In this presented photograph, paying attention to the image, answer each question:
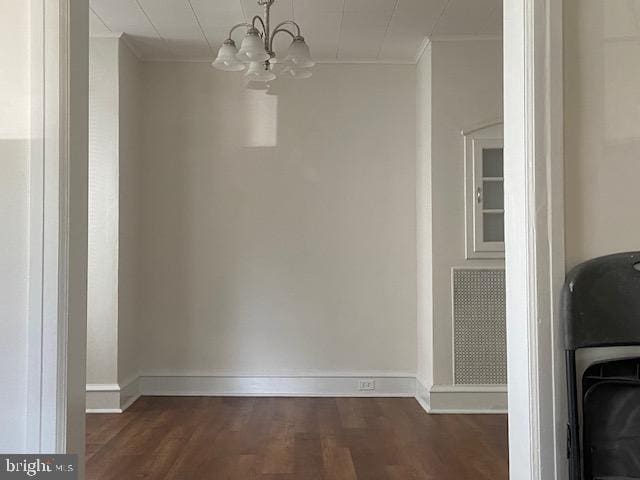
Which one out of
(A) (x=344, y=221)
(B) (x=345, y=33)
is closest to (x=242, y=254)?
(A) (x=344, y=221)

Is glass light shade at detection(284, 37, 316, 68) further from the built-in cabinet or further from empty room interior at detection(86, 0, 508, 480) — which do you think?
the built-in cabinet

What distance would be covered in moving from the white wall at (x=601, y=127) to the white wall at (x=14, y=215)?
1589 mm

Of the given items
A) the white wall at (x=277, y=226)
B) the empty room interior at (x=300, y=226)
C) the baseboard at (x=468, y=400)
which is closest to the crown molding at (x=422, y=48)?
the empty room interior at (x=300, y=226)

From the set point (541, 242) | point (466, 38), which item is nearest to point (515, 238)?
point (541, 242)

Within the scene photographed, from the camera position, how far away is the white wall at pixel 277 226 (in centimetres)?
577

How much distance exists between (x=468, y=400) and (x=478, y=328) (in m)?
0.57

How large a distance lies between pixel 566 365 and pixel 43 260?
1.52 m

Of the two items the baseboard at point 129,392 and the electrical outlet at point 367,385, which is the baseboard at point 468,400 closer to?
the electrical outlet at point 367,385

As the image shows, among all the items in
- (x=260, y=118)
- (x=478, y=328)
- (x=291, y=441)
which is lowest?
(x=291, y=441)

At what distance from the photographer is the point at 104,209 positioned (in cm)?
511

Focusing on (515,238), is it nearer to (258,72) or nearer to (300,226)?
(258,72)

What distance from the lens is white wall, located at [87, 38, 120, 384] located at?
507 cm

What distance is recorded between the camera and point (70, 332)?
1948 millimetres

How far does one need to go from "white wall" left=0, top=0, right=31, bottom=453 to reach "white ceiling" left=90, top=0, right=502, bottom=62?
9.07ft
